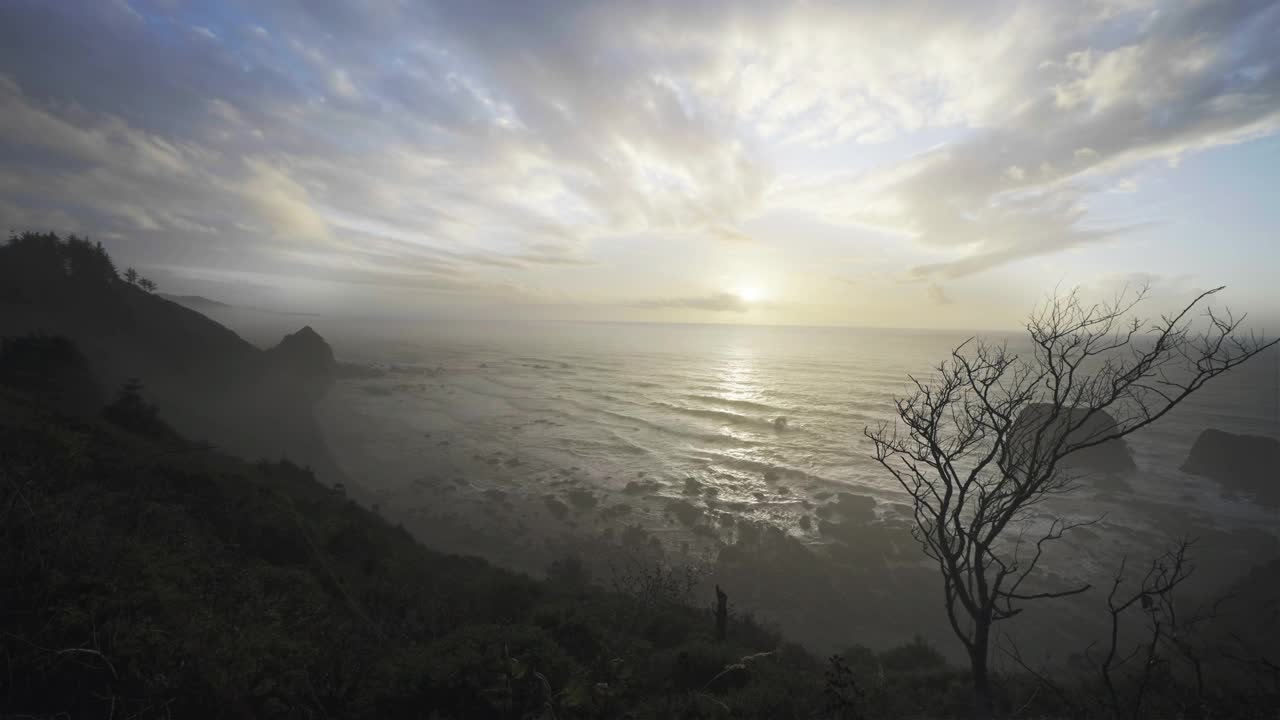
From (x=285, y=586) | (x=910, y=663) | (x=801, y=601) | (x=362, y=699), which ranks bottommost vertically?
(x=801, y=601)

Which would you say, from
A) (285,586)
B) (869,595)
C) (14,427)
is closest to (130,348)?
(14,427)

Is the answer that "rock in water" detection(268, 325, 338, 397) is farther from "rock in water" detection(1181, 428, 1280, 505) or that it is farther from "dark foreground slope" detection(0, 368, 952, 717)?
"rock in water" detection(1181, 428, 1280, 505)

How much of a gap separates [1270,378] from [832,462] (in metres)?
94.2

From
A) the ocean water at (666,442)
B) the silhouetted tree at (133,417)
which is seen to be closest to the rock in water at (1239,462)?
the ocean water at (666,442)

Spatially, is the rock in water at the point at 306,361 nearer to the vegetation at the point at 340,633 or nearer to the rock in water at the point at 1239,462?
the vegetation at the point at 340,633

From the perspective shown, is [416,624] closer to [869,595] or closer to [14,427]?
[14,427]

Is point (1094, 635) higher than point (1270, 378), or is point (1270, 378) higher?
point (1270, 378)

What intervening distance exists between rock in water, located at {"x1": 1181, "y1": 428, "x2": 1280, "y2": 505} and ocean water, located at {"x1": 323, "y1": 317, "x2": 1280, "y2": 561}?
5.37 ft

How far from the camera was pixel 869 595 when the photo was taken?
2092 centimetres

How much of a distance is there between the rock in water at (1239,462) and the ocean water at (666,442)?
5.37 ft

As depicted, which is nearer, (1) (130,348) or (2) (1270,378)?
(1) (130,348)

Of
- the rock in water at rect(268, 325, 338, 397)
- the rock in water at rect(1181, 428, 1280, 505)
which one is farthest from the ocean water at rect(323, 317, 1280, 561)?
the rock in water at rect(268, 325, 338, 397)

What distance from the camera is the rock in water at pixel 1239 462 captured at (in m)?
32.6

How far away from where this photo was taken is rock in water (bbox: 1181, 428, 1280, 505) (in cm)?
3259
